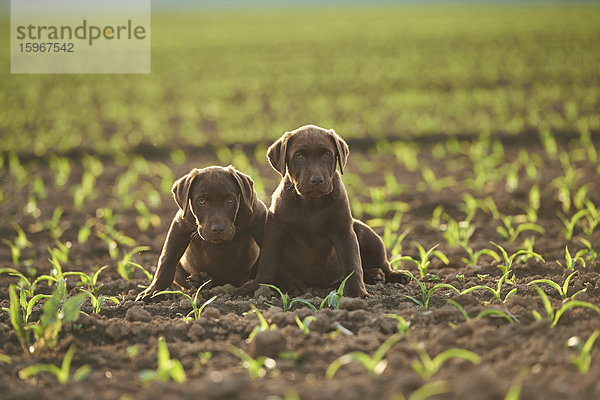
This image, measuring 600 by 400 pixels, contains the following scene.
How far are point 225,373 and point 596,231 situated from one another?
5766mm

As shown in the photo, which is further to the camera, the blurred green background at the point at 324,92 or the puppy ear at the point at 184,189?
the blurred green background at the point at 324,92

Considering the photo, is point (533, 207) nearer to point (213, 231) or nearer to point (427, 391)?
point (213, 231)

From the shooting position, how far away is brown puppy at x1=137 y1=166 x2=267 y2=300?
5.66 metres

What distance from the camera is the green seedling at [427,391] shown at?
11.1 feet

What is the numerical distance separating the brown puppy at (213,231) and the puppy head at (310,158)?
40cm

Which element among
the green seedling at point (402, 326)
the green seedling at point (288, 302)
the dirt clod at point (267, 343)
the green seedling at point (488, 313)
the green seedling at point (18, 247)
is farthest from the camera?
the green seedling at point (18, 247)

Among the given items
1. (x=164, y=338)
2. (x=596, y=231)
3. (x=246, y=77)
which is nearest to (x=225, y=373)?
(x=164, y=338)

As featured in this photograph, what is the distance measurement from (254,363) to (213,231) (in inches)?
71.2

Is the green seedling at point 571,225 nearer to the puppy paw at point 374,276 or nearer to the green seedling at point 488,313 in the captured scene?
the puppy paw at point 374,276

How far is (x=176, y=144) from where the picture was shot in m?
15.5

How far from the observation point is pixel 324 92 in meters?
22.1

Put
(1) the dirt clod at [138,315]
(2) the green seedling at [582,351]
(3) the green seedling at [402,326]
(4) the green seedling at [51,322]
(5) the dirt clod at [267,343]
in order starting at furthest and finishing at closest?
(1) the dirt clod at [138,315] → (3) the green seedling at [402,326] → (4) the green seedling at [51,322] → (5) the dirt clod at [267,343] → (2) the green seedling at [582,351]

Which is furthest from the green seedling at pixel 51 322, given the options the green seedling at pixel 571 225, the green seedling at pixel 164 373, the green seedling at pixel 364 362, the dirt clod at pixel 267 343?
the green seedling at pixel 571 225

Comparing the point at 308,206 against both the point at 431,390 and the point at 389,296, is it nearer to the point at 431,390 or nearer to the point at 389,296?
the point at 389,296
